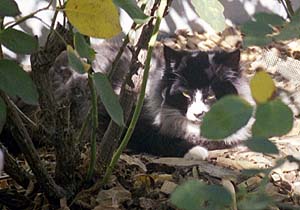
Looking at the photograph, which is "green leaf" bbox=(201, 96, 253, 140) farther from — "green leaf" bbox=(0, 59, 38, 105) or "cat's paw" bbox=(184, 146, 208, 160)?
"cat's paw" bbox=(184, 146, 208, 160)

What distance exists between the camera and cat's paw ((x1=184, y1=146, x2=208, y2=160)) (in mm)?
2699

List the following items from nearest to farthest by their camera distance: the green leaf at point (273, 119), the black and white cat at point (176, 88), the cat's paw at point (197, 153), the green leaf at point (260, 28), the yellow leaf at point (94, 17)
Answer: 1. the green leaf at point (273, 119)
2. the green leaf at point (260, 28)
3. the yellow leaf at point (94, 17)
4. the cat's paw at point (197, 153)
5. the black and white cat at point (176, 88)

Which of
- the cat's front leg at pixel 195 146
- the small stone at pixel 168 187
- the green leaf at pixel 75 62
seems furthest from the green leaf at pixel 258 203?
the cat's front leg at pixel 195 146

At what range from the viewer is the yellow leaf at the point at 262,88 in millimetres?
622

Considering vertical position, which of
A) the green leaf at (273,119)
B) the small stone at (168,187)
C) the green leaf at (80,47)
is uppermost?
the green leaf at (80,47)

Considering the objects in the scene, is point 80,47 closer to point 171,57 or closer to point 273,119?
point 273,119

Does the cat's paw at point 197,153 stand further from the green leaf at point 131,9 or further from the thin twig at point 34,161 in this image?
the green leaf at point 131,9

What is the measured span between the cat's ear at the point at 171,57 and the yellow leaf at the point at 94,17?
78.6 inches

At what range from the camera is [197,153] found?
2.78 m

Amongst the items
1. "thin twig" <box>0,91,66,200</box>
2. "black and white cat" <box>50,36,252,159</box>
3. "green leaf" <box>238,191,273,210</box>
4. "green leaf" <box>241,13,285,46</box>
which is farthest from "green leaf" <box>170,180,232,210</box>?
"black and white cat" <box>50,36,252,159</box>

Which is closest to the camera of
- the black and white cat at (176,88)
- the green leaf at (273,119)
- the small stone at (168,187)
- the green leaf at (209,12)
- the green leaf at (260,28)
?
the green leaf at (273,119)

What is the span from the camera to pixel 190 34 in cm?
404

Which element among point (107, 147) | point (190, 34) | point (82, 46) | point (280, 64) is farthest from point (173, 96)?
point (82, 46)

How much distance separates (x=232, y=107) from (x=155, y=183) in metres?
1.51
